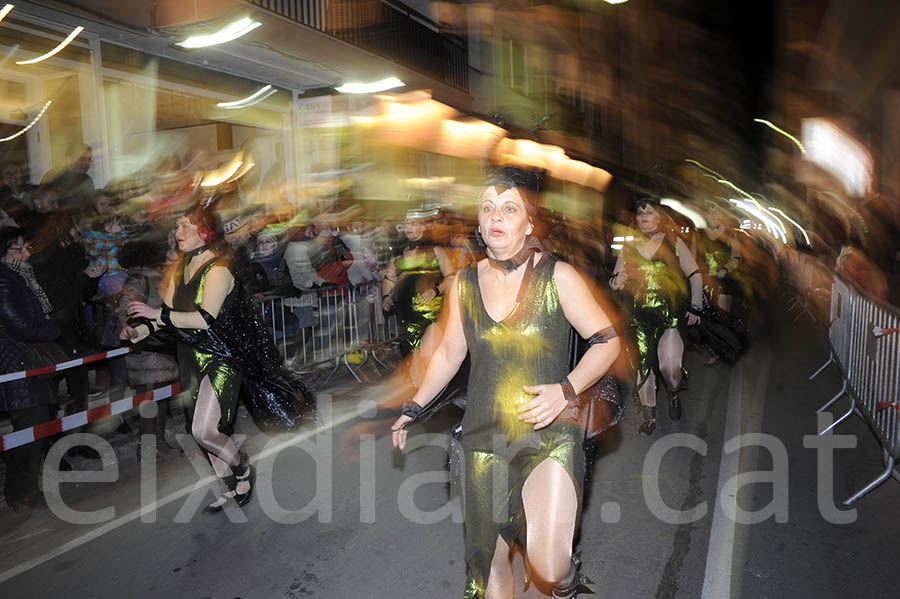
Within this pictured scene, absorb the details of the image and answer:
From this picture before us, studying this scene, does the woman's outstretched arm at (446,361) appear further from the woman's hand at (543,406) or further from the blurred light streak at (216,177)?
the blurred light streak at (216,177)

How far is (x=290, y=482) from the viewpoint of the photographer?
5508mm

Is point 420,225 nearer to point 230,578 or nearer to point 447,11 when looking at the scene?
point 230,578

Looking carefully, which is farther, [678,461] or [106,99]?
[106,99]

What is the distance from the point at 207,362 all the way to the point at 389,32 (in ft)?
44.6

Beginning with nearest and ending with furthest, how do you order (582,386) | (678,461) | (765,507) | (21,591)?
1. (582,386)
2. (21,591)
3. (765,507)
4. (678,461)

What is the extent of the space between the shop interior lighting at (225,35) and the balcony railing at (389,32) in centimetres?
72

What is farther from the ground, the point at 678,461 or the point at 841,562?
the point at 841,562

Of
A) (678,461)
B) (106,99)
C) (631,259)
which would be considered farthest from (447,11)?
(678,461)

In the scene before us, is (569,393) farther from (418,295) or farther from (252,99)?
(252,99)

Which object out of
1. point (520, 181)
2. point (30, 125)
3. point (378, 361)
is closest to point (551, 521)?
point (520, 181)

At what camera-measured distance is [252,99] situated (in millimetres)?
Result: 13875

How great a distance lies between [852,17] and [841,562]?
49.5 feet

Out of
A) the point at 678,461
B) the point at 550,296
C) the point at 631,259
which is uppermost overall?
the point at 550,296

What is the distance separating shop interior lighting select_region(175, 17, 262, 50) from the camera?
1002 centimetres
